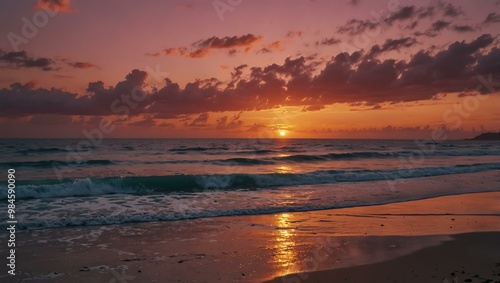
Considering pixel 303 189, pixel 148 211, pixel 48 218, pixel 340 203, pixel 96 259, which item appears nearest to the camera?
pixel 96 259

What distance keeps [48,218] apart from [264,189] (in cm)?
1271

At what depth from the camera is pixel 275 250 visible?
9898 mm

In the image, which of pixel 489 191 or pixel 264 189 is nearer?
pixel 489 191

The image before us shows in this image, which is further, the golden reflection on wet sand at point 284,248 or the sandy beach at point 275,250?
the golden reflection on wet sand at point 284,248

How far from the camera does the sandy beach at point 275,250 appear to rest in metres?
8.09

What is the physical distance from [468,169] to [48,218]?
35.2 meters

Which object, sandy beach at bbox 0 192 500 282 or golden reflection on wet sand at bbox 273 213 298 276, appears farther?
golden reflection on wet sand at bbox 273 213 298 276

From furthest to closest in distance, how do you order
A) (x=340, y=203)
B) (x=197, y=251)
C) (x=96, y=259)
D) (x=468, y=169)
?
(x=468, y=169) < (x=340, y=203) < (x=197, y=251) < (x=96, y=259)

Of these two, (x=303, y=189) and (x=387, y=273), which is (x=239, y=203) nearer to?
(x=303, y=189)

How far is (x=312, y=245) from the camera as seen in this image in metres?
10.4

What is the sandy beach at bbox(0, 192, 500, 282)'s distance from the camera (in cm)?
809

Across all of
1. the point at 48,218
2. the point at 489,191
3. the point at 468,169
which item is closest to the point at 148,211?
the point at 48,218

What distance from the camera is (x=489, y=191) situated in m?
22.3

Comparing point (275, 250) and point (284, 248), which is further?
point (284, 248)
